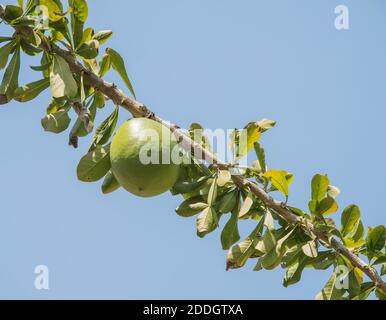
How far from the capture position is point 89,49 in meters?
2.22

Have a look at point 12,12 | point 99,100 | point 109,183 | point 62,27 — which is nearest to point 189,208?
point 109,183

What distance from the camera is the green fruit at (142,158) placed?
79.8 inches

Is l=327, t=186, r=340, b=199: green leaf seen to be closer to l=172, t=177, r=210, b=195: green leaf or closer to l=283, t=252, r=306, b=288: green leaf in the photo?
l=283, t=252, r=306, b=288: green leaf

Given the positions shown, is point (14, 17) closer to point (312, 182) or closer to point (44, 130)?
point (44, 130)

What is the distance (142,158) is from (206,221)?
0.30 metres

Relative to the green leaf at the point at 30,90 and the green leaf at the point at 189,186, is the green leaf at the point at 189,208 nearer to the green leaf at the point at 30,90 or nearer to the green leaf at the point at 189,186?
the green leaf at the point at 189,186

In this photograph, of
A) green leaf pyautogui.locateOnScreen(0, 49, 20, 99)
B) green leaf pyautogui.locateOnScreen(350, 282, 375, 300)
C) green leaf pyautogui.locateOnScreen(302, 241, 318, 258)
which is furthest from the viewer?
green leaf pyautogui.locateOnScreen(0, 49, 20, 99)

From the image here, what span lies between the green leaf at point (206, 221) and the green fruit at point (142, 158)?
0.16m

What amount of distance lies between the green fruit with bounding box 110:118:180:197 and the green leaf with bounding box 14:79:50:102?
41cm

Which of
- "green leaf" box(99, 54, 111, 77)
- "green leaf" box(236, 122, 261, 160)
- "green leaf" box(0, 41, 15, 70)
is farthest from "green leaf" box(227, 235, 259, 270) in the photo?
"green leaf" box(0, 41, 15, 70)

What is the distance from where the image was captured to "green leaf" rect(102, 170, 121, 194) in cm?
222

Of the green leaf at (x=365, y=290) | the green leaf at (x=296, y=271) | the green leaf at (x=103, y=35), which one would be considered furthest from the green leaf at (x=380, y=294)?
the green leaf at (x=103, y=35)

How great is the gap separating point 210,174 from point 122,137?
1.14 ft
